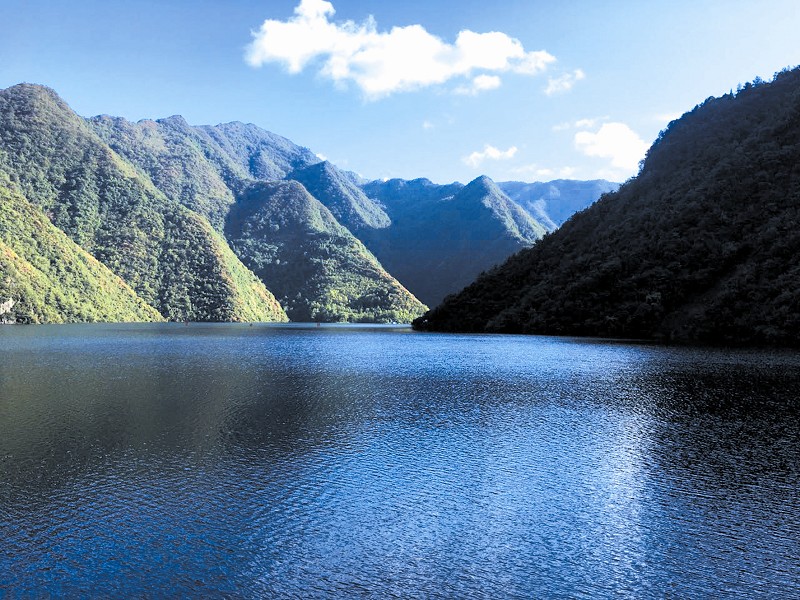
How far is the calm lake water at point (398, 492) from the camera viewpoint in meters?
15.6

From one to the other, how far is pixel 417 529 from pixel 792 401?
3591 centimetres

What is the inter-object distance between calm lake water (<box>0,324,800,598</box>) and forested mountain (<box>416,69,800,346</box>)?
70.0m

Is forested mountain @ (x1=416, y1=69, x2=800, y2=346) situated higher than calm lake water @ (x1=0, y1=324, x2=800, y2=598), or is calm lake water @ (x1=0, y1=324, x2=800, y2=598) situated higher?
forested mountain @ (x1=416, y1=69, x2=800, y2=346)

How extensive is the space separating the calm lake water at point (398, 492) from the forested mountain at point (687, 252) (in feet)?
230

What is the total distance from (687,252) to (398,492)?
411 feet

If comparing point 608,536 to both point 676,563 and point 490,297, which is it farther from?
point 490,297

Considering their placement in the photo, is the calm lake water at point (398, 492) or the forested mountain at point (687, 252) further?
the forested mountain at point (687, 252)

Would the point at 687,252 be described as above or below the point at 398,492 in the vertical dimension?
above

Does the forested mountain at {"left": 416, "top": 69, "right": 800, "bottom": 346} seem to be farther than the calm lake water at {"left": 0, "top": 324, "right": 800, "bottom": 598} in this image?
Yes

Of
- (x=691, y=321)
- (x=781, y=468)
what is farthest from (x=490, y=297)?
(x=781, y=468)

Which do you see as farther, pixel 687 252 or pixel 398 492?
pixel 687 252

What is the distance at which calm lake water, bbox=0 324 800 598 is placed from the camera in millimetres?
15562

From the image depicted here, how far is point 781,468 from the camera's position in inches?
1015

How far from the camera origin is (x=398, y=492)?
22.6 meters
